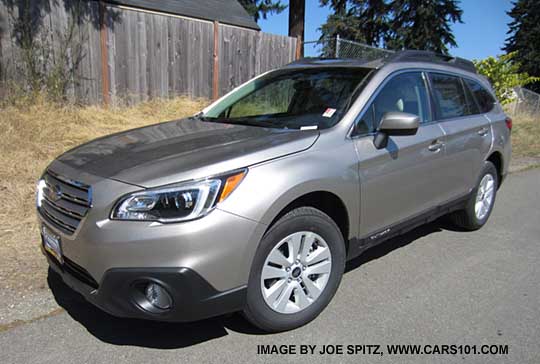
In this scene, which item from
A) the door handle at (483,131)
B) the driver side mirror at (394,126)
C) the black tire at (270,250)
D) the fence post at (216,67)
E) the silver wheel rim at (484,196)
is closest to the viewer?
the black tire at (270,250)

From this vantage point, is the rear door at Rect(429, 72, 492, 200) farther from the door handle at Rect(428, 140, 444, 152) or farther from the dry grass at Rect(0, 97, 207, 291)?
the dry grass at Rect(0, 97, 207, 291)

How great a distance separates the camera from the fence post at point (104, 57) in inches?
317

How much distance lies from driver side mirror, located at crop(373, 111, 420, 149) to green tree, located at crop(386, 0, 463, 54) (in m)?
30.4

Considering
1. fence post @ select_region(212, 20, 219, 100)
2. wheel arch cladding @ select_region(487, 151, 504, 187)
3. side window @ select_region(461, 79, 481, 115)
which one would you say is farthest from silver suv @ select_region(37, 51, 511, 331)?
fence post @ select_region(212, 20, 219, 100)

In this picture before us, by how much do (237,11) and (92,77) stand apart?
26.2 ft

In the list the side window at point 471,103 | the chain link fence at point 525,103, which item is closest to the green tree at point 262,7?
the chain link fence at point 525,103

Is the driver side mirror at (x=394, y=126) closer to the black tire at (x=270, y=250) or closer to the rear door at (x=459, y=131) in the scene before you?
the black tire at (x=270, y=250)

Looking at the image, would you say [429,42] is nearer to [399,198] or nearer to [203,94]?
[203,94]

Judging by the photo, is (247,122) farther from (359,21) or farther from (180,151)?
(359,21)

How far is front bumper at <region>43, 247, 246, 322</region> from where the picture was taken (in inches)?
94.0

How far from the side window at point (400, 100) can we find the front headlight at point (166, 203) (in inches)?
53.3

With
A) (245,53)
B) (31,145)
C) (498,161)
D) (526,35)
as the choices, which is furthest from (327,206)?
(526,35)

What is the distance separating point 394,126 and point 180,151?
1.49m

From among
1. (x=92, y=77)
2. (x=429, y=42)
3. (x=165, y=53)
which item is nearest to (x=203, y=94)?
(x=165, y=53)
